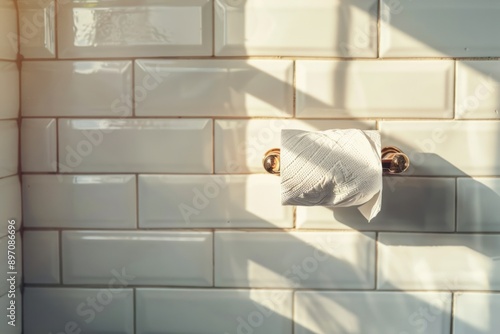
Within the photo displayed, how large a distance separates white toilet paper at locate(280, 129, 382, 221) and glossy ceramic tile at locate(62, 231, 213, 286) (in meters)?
0.24

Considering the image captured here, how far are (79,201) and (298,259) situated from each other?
0.42m

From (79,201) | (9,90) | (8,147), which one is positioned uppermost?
(9,90)

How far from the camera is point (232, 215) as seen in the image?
1247 millimetres

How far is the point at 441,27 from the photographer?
1209mm

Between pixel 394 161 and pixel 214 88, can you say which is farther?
pixel 214 88

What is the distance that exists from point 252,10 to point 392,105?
31 cm

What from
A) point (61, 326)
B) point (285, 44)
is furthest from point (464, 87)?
point (61, 326)

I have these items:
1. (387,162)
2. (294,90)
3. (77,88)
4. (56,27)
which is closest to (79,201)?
(77,88)

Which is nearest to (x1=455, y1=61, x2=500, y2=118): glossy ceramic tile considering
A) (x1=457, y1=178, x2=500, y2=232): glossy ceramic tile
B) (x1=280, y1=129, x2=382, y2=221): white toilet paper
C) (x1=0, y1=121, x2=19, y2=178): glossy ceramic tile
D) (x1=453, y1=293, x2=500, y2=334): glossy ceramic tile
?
(x1=457, y1=178, x2=500, y2=232): glossy ceramic tile

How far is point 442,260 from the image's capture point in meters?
1.23

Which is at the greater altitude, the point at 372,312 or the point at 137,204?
the point at 137,204

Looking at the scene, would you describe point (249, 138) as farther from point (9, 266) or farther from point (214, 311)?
point (9, 266)

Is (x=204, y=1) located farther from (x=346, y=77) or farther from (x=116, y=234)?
(x=116, y=234)

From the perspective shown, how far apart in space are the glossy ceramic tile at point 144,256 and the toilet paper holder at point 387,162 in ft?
0.63
